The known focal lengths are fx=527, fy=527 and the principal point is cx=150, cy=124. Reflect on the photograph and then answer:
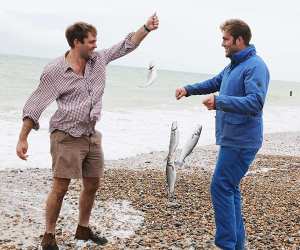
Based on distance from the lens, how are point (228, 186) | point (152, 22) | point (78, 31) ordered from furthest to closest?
point (152, 22)
point (78, 31)
point (228, 186)

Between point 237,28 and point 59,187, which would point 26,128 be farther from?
point 237,28

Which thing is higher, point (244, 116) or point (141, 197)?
point (244, 116)

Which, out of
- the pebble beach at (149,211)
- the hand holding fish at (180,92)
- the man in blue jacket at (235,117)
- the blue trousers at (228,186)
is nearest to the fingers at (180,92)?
the hand holding fish at (180,92)

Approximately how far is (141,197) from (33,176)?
3.30 metres

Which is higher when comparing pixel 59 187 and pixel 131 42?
pixel 131 42

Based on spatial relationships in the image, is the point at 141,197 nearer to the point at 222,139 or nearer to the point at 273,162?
the point at 222,139

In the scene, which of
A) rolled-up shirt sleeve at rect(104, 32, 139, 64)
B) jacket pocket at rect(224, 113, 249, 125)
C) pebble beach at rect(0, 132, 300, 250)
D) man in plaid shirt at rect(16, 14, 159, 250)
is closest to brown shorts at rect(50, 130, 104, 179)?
man in plaid shirt at rect(16, 14, 159, 250)

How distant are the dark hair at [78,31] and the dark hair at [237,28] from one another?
1274 millimetres

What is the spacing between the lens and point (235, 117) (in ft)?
15.3

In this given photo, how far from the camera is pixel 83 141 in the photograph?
5113 mm

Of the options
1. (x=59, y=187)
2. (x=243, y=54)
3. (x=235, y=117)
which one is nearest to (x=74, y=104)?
(x=59, y=187)

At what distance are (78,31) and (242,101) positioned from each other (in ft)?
5.59

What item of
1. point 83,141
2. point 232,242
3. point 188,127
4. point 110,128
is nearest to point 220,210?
point 232,242

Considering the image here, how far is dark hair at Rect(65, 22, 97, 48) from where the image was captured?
4941mm
